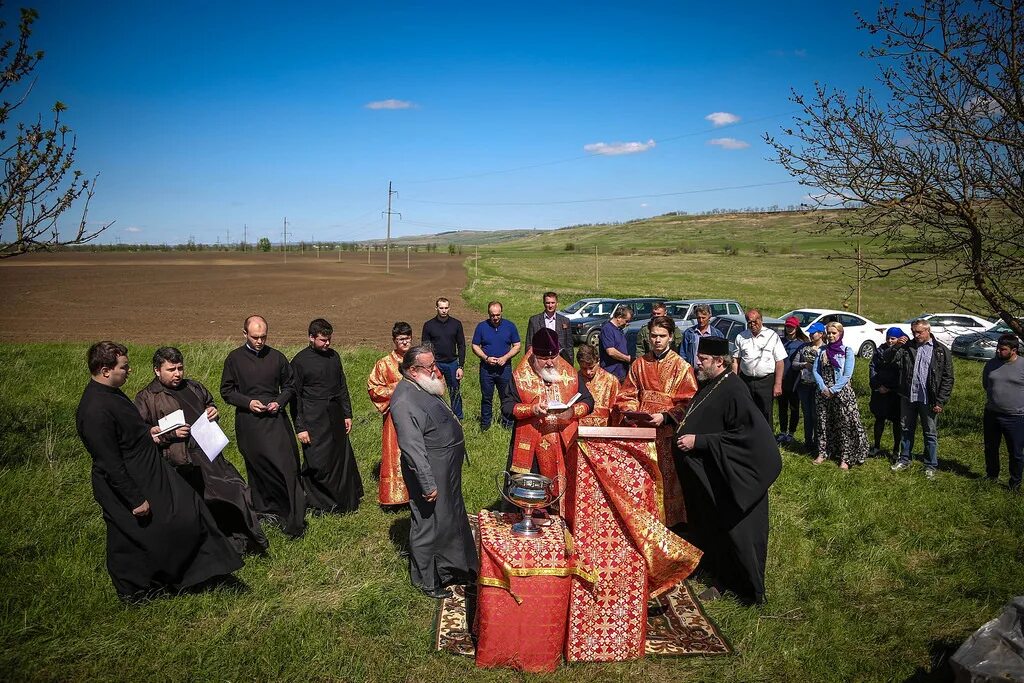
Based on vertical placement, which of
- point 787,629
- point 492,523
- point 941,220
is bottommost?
point 787,629

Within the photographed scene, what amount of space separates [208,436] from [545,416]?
2859 mm

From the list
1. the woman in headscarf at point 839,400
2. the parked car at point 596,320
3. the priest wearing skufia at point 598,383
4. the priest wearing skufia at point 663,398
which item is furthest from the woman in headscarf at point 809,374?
the parked car at point 596,320

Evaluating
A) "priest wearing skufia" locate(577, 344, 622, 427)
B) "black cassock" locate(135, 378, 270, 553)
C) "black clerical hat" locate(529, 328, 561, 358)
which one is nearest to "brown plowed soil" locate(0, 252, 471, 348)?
"priest wearing skufia" locate(577, 344, 622, 427)

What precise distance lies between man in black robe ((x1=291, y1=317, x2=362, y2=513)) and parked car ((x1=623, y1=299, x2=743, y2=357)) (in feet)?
35.1

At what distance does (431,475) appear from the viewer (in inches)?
201

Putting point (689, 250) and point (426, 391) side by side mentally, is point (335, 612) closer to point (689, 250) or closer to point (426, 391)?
point (426, 391)

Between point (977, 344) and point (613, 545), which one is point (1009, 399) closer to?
point (613, 545)

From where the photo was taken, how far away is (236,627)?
15.9ft

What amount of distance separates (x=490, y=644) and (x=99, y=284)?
47.9 m

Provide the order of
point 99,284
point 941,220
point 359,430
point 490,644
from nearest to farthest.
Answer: point 490,644
point 941,220
point 359,430
point 99,284

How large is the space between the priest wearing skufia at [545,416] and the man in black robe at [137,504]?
2.59 metres

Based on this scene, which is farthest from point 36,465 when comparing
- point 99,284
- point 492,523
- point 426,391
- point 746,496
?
point 99,284

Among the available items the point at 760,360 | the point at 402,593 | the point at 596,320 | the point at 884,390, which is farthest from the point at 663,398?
the point at 596,320

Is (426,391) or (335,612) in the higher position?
(426,391)
